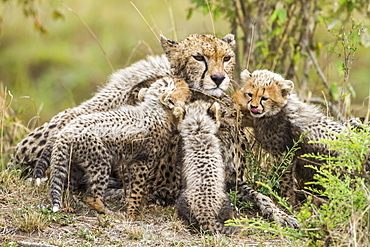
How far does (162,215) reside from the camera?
435 cm

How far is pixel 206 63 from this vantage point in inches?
180

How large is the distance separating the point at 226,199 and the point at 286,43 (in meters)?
3.05

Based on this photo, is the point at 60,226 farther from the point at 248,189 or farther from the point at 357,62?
the point at 357,62

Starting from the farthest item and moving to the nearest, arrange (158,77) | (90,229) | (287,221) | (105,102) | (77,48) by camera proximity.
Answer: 1. (77,48)
2. (158,77)
3. (105,102)
4. (287,221)
5. (90,229)

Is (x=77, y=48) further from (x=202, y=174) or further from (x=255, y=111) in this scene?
(x=202, y=174)

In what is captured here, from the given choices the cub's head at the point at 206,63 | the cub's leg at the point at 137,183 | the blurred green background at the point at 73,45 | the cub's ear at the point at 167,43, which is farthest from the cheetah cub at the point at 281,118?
the blurred green background at the point at 73,45

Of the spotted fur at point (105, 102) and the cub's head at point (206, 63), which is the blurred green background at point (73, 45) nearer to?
the spotted fur at point (105, 102)

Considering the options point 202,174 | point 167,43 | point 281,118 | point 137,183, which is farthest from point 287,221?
point 167,43

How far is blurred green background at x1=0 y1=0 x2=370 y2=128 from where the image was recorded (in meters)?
8.69

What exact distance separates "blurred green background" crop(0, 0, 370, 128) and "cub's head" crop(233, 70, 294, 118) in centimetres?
382

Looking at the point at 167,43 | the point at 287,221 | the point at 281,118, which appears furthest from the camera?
the point at 167,43

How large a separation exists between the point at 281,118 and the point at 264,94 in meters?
0.27

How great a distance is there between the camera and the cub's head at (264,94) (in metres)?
4.39

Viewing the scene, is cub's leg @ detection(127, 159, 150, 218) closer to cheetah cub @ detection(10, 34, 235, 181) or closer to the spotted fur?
cheetah cub @ detection(10, 34, 235, 181)
